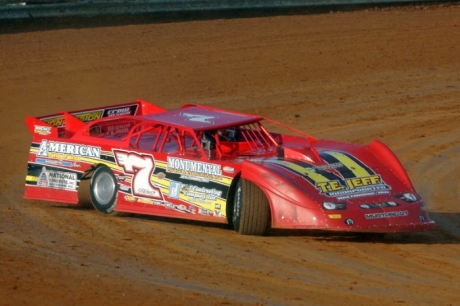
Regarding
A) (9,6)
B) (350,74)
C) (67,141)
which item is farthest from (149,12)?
(67,141)

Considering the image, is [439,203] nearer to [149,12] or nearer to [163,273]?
[163,273]

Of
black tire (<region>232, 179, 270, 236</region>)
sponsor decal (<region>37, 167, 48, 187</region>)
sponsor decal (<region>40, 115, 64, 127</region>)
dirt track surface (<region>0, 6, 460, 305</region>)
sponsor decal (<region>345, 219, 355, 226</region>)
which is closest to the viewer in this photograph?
dirt track surface (<region>0, 6, 460, 305</region>)

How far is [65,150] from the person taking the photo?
11.4 m

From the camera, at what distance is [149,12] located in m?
23.6


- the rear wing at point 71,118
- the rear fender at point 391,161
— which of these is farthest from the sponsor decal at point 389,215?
the rear wing at point 71,118

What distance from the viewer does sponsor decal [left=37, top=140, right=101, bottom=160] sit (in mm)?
11125

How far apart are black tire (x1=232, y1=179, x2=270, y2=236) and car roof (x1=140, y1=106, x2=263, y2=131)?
1.01m

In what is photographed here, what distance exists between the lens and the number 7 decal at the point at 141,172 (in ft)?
34.4

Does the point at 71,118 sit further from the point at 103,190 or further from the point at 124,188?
the point at 124,188

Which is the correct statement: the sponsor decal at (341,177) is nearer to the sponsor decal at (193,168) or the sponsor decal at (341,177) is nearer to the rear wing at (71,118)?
the sponsor decal at (193,168)

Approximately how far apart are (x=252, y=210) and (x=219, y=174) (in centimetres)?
54

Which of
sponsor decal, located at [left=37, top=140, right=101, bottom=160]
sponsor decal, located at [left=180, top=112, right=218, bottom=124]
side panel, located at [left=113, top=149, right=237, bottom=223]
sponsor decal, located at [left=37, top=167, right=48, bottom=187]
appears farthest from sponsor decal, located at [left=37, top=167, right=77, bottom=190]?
sponsor decal, located at [left=180, top=112, right=218, bottom=124]

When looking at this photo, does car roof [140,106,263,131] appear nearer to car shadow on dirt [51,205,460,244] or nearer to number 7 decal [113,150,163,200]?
number 7 decal [113,150,163,200]

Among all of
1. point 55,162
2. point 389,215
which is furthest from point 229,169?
point 55,162
